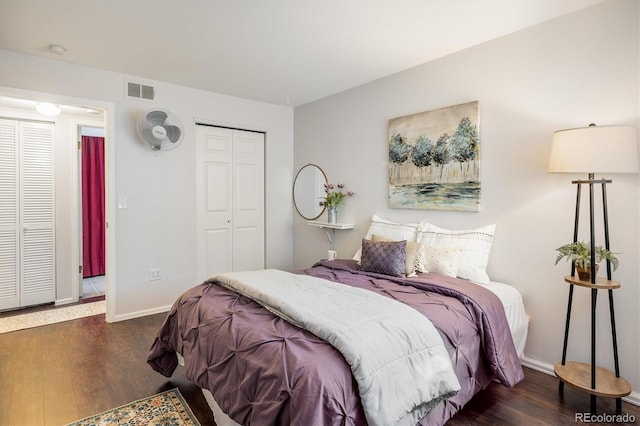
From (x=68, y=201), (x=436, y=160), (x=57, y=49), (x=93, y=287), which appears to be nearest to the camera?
(x=57, y=49)

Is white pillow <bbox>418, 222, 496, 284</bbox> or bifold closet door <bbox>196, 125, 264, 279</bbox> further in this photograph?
bifold closet door <bbox>196, 125, 264, 279</bbox>

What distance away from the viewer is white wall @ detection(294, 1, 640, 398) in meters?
2.21

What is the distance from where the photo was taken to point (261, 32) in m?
2.68

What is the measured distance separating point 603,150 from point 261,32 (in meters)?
2.37

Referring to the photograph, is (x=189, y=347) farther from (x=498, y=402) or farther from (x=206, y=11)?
(x=206, y=11)

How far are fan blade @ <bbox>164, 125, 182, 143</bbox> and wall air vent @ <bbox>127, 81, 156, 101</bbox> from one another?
43cm

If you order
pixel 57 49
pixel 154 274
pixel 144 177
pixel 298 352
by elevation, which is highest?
pixel 57 49

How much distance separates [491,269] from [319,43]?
229 centimetres

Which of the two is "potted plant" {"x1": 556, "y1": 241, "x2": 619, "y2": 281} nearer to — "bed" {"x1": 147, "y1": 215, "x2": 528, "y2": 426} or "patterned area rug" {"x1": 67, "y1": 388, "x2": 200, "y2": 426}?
"bed" {"x1": 147, "y1": 215, "x2": 528, "y2": 426}

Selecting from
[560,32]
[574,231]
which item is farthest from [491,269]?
[560,32]

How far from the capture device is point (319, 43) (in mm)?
2861

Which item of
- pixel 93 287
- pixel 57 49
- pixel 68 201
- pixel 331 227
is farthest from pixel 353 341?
pixel 93 287

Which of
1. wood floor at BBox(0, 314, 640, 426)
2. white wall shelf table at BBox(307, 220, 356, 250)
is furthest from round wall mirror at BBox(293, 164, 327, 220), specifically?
wood floor at BBox(0, 314, 640, 426)

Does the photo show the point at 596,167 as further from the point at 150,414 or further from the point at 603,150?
the point at 150,414
